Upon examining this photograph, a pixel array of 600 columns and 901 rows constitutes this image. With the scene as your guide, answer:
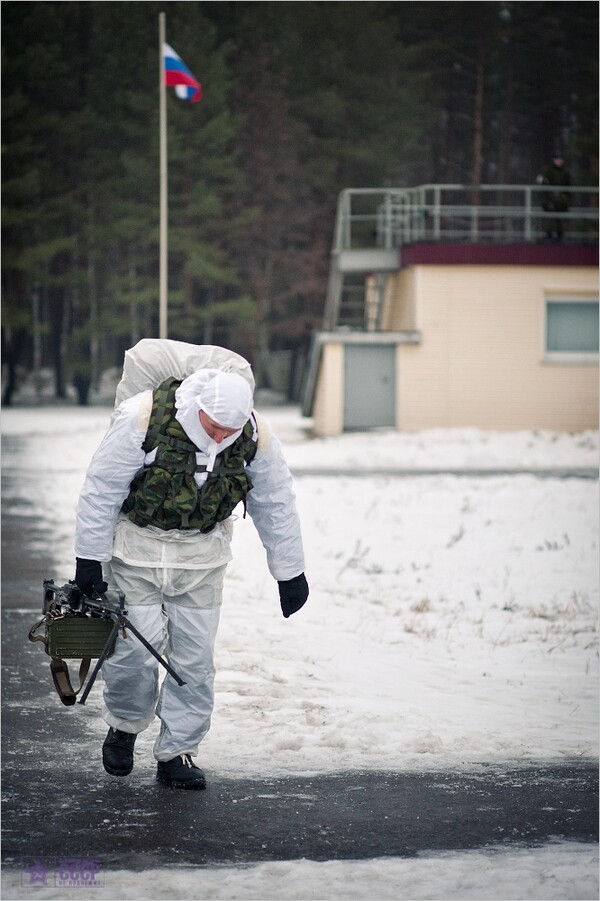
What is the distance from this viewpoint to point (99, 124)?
49.8 metres

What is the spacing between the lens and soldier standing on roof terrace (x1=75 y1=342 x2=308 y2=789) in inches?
216

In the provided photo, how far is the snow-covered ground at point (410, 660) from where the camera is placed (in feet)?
15.3

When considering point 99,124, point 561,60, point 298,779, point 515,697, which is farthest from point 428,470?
point 561,60

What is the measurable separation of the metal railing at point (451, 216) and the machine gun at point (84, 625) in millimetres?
22509

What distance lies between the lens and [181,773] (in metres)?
5.65

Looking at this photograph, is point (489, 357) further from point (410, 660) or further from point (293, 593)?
point (293, 593)

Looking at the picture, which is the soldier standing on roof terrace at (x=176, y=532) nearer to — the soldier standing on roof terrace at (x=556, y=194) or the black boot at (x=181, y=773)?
the black boot at (x=181, y=773)

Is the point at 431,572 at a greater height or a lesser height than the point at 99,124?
lesser

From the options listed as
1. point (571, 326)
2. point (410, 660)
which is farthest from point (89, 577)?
point (571, 326)

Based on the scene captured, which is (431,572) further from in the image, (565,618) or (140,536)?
(140,536)

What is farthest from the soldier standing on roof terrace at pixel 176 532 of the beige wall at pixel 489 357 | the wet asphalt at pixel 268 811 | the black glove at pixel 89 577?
the beige wall at pixel 489 357

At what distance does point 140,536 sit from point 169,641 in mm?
477
